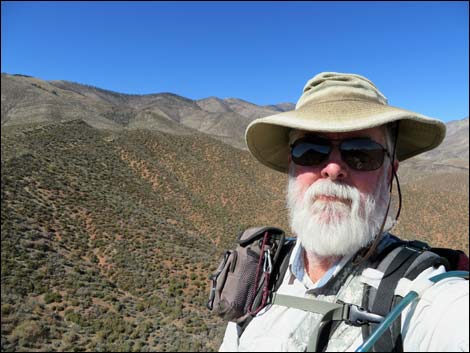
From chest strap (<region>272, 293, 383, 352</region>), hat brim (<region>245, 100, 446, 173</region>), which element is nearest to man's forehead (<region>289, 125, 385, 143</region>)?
hat brim (<region>245, 100, 446, 173</region>)

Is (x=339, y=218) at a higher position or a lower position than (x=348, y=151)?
lower

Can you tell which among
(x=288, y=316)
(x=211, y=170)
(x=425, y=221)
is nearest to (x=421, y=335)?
(x=288, y=316)

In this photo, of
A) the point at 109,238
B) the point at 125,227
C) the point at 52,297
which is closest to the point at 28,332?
the point at 52,297

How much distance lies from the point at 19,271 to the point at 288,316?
14847 millimetres

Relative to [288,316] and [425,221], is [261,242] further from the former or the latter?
[425,221]

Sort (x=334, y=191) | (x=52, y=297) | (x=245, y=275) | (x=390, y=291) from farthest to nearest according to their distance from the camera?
(x=52, y=297) < (x=245, y=275) < (x=334, y=191) < (x=390, y=291)

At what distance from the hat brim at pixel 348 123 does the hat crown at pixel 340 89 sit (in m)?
0.06

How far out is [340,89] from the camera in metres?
1.97

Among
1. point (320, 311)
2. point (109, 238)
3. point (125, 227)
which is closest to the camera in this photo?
point (320, 311)

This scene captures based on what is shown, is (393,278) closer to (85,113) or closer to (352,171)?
(352,171)

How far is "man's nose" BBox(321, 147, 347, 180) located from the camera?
74.9 inches

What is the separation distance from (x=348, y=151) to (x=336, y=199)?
0.92 feet

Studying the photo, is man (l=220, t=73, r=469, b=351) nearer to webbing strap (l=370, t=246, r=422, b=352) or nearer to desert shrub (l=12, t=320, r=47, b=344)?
webbing strap (l=370, t=246, r=422, b=352)

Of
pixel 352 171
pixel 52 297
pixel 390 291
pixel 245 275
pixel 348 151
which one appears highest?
pixel 348 151
